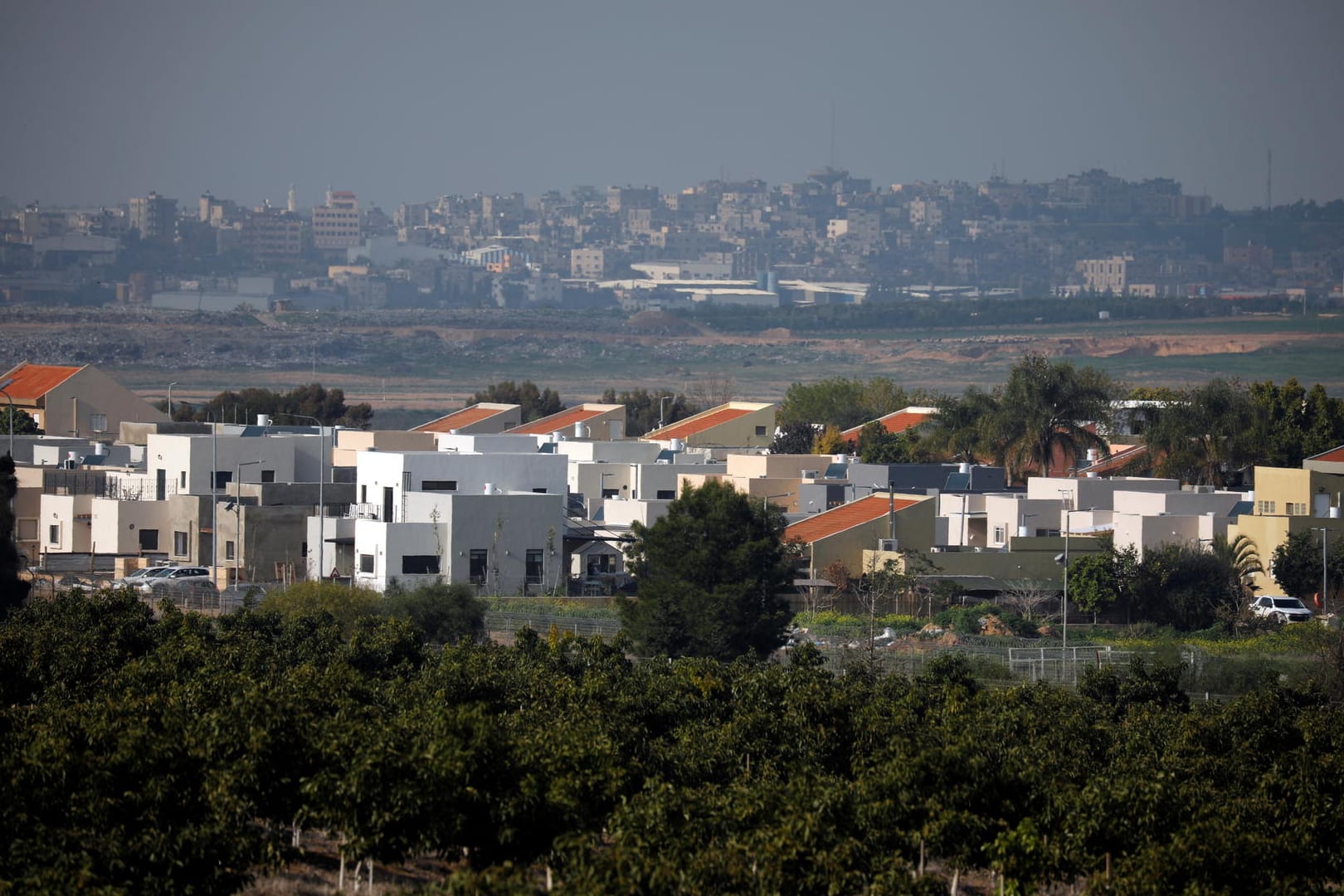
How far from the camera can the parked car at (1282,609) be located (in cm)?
3897

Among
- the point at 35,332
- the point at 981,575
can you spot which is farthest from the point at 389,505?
the point at 35,332

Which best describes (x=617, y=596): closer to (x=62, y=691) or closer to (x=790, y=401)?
(x=62, y=691)

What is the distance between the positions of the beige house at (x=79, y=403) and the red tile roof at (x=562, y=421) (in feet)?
37.2

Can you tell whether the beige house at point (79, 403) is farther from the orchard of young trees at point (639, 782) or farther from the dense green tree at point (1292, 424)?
the orchard of young trees at point (639, 782)

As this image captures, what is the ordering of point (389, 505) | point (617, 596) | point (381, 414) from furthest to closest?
point (381, 414) < point (389, 505) < point (617, 596)

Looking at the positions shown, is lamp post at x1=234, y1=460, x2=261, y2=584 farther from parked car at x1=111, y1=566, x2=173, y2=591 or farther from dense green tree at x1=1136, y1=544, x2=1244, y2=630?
dense green tree at x1=1136, y1=544, x2=1244, y2=630

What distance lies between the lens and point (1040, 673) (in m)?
30.8

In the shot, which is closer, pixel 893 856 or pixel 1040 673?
pixel 893 856

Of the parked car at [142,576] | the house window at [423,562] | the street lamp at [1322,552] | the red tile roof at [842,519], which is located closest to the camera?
the parked car at [142,576]

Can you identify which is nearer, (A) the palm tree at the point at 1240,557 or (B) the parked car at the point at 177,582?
(B) the parked car at the point at 177,582

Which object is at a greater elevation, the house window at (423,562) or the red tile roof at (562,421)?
the red tile roof at (562,421)

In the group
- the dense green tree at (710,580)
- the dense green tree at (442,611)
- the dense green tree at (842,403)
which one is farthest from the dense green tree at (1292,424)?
the dense green tree at (442,611)

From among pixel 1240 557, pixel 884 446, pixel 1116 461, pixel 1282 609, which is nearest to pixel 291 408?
pixel 884 446

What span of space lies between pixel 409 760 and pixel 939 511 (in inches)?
1212
